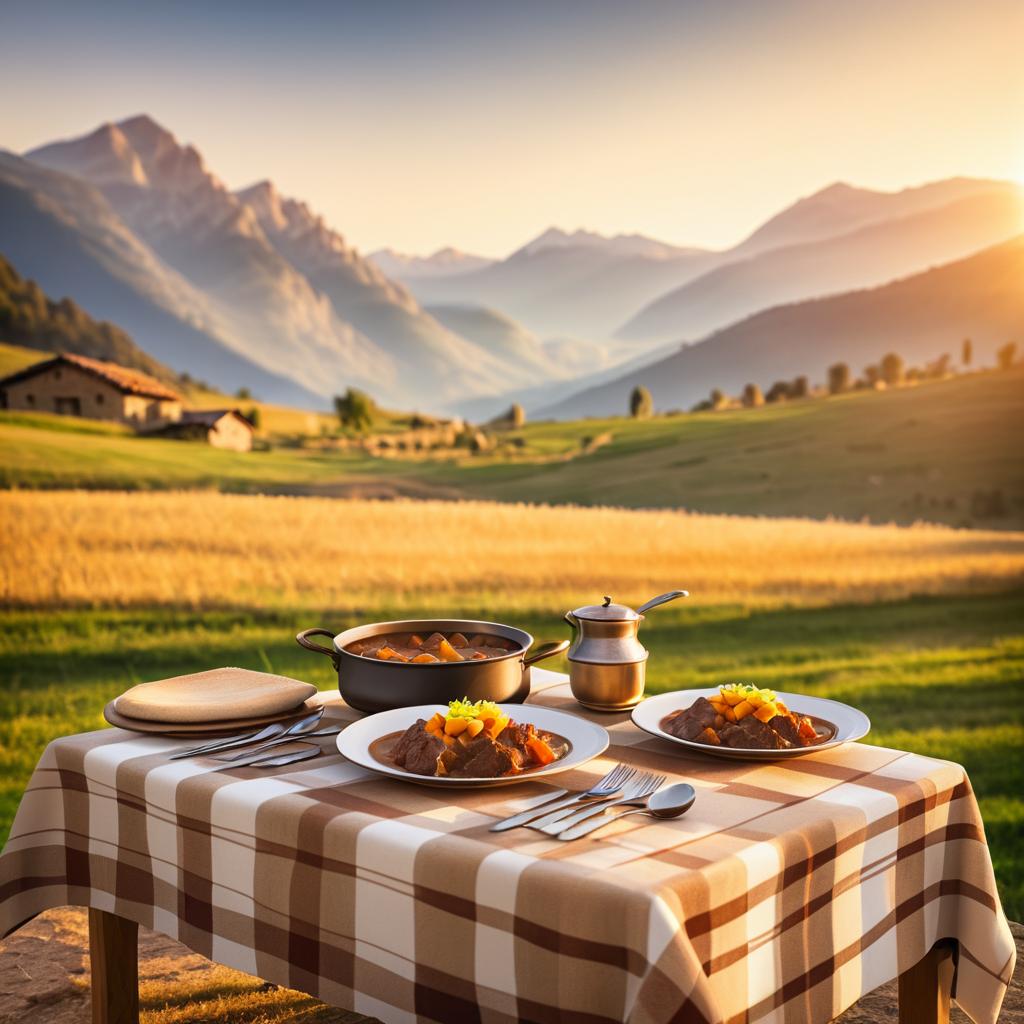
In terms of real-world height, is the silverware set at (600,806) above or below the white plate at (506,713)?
below

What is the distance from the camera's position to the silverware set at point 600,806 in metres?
1.40

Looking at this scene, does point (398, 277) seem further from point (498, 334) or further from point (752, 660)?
point (752, 660)

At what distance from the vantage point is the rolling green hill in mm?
9305

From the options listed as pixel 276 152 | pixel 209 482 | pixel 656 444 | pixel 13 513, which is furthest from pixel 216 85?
pixel 656 444

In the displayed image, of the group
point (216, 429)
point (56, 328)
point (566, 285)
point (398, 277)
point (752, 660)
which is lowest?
point (752, 660)

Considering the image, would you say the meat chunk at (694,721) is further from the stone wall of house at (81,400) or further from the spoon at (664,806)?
the stone wall of house at (81,400)

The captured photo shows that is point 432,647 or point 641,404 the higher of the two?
point 641,404

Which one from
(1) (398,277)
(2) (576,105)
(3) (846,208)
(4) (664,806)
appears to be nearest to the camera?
(4) (664,806)

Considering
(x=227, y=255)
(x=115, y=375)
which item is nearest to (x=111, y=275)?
(x=115, y=375)

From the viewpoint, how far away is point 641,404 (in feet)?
36.8

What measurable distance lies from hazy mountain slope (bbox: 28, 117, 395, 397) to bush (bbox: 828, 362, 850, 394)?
15.7ft

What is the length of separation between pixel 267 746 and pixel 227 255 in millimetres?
8530

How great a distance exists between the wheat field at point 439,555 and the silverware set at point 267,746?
19.0 ft

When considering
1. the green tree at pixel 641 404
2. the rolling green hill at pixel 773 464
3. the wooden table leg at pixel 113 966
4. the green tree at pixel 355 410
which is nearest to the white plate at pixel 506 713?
the wooden table leg at pixel 113 966
